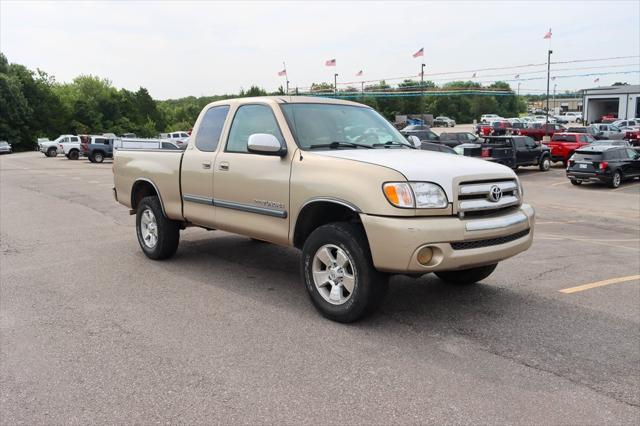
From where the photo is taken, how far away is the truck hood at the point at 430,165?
4.47 m

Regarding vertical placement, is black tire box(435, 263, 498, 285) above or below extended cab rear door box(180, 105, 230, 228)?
below

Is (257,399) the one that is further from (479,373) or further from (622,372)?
(622,372)

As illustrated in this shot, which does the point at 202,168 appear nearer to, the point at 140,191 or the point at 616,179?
the point at 140,191

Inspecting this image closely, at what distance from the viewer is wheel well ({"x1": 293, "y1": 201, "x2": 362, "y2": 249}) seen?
4.96 metres

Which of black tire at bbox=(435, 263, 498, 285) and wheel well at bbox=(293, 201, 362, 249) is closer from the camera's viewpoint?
wheel well at bbox=(293, 201, 362, 249)

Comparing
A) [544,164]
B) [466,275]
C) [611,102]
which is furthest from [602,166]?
[611,102]

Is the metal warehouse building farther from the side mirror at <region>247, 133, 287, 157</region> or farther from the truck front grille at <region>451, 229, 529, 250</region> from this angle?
the side mirror at <region>247, 133, 287, 157</region>

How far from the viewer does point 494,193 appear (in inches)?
187

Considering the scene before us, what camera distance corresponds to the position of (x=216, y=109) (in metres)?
6.53

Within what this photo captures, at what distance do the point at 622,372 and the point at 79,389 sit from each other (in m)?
3.76

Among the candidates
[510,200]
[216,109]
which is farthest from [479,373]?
[216,109]

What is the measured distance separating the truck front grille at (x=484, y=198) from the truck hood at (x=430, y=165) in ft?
0.21

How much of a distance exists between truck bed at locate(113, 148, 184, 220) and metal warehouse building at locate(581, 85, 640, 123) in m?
86.2

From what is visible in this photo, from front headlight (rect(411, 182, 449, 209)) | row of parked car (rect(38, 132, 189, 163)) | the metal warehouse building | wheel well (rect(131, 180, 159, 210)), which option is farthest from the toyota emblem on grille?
the metal warehouse building
